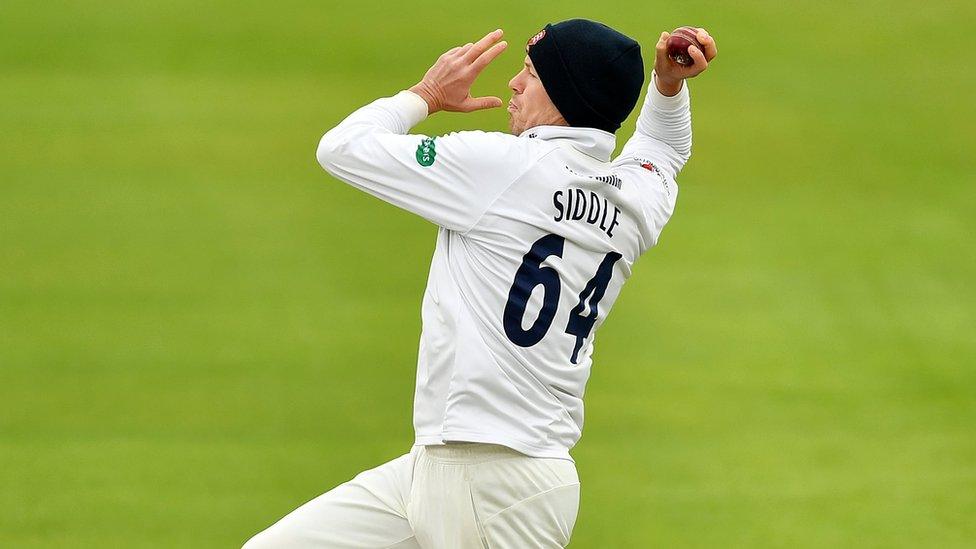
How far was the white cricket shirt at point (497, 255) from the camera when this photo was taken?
264cm

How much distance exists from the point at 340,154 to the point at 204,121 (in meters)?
2.99

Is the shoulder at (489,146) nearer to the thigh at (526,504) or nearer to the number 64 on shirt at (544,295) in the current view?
the number 64 on shirt at (544,295)

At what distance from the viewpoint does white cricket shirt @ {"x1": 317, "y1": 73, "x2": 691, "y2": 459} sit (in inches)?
104

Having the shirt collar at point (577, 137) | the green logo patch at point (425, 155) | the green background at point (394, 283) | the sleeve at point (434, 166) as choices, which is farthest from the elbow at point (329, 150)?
the green background at point (394, 283)

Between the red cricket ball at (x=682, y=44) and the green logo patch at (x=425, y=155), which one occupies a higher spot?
the red cricket ball at (x=682, y=44)

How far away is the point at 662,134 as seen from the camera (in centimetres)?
312

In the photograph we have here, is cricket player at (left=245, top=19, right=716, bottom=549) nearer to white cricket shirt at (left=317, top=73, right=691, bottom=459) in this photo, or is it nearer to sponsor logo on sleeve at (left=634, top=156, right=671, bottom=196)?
white cricket shirt at (left=317, top=73, right=691, bottom=459)

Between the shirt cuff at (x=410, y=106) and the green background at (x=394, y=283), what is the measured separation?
1.83 metres

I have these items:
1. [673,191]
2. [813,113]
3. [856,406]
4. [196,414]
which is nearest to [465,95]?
[673,191]

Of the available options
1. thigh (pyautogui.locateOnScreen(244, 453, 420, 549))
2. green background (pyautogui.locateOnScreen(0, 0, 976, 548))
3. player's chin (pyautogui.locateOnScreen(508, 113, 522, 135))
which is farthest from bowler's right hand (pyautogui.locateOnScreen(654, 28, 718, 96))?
green background (pyautogui.locateOnScreen(0, 0, 976, 548))

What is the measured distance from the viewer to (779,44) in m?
5.98

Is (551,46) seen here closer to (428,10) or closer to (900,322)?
(900,322)

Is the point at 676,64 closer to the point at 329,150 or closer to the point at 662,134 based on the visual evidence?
the point at 662,134

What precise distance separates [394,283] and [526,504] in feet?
7.78
